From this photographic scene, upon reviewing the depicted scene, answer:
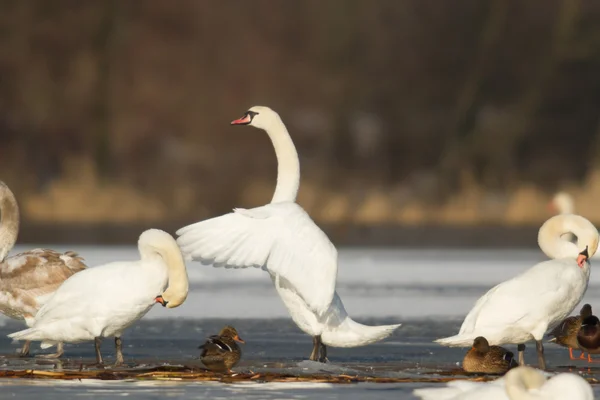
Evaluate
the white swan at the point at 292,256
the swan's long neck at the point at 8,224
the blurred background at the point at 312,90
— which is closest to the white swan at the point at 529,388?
the white swan at the point at 292,256

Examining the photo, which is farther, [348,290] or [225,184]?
[225,184]

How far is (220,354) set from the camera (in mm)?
8445

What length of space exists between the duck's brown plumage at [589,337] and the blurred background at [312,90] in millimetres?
14667

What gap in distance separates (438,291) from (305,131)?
1463 cm

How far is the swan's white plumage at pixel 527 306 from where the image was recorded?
8781 mm

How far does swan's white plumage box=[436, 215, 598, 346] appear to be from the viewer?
28.8 ft

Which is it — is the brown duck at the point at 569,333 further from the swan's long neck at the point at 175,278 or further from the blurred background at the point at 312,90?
the blurred background at the point at 312,90

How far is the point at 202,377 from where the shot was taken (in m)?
8.14

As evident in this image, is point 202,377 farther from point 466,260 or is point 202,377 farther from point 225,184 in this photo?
point 225,184

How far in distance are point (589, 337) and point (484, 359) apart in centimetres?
114

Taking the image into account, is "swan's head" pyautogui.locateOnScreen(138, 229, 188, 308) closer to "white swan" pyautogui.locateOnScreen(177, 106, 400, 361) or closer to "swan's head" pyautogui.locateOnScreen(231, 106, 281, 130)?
"white swan" pyautogui.locateOnScreen(177, 106, 400, 361)

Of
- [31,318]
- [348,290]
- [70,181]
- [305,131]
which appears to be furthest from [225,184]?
[31,318]

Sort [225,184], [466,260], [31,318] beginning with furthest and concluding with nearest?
[225,184]
[466,260]
[31,318]

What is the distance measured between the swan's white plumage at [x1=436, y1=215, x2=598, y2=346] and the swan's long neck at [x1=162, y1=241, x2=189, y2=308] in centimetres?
157
